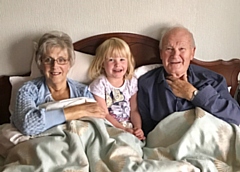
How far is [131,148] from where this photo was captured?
68.8 inches

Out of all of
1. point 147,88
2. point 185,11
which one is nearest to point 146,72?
point 147,88

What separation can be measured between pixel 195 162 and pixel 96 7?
3.48ft

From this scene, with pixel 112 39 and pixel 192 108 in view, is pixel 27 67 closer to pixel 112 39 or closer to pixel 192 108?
pixel 112 39

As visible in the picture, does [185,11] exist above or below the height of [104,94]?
above

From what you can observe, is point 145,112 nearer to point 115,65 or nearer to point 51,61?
point 115,65

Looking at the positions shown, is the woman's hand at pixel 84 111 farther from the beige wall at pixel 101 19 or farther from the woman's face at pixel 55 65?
the beige wall at pixel 101 19

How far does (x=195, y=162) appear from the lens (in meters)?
1.71

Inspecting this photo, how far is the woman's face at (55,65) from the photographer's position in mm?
1953

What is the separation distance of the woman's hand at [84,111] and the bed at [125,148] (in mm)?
45

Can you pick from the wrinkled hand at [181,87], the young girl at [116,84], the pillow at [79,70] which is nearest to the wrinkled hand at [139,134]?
the young girl at [116,84]

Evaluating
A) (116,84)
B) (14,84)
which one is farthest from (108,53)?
(14,84)

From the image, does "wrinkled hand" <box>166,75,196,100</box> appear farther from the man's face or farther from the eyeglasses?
the eyeglasses

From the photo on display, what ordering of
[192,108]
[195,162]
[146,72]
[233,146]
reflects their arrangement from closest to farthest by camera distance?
[195,162]
[233,146]
[192,108]
[146,72]

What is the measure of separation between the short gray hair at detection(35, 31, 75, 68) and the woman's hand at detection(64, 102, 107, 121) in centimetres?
26
